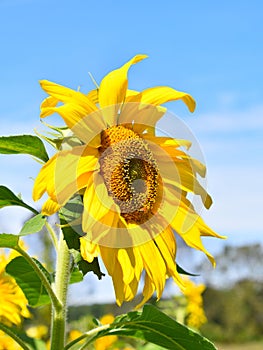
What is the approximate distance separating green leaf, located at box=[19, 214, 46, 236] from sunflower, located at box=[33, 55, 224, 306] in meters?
0.04

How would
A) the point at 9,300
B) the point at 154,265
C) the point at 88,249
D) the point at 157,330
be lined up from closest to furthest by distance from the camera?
the point at 88,249 → the point at 154,265 → the point at 157,330 → the point at 9,300

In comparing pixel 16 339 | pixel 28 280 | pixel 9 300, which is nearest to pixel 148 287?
pixel 16 339

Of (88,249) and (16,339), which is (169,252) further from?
(16,339)

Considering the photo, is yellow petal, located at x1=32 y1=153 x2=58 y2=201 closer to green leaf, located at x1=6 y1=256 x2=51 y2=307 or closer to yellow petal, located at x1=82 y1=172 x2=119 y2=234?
yellow petal, located at x1=82 y1=172 x2=119 y2=234

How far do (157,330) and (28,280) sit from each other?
341 mm

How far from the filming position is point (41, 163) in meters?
1.15

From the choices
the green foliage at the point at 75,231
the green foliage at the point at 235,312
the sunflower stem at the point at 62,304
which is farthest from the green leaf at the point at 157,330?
the green foliage at the point at 235,312

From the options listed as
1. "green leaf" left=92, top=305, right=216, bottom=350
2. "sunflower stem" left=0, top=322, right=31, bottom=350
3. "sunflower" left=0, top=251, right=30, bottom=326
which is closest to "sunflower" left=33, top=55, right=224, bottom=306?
"green leaf" left=92, top=305, right=216, bottom=350

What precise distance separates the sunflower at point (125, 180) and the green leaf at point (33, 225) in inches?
1.7

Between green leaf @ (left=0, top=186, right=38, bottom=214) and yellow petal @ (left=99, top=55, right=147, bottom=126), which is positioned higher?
yellow petal @ (left=99, top=55, right=147, bottom=126)

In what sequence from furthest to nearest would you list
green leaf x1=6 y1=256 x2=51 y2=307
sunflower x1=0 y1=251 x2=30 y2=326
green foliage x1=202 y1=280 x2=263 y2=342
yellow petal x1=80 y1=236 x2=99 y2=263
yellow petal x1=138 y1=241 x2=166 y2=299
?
1. green foliage x1=202 y1=280 x2=263 y2=342
2. sunflower x1=0 y1=251 x2=30 y2=326
3. green leaf x1=6 y1=256 x2=51 y2=307
4. yellow petal x1=138 y1=241 x2=166 y2=299
5. yellow petal x1=80 y1=236 x2=99 y2=263

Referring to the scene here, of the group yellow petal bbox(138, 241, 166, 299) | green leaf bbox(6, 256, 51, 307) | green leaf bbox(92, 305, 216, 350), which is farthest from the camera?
green leaf bbox(6, 256, 51, 307)

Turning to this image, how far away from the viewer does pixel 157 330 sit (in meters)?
1.29

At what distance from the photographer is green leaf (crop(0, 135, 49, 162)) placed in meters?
1.14
